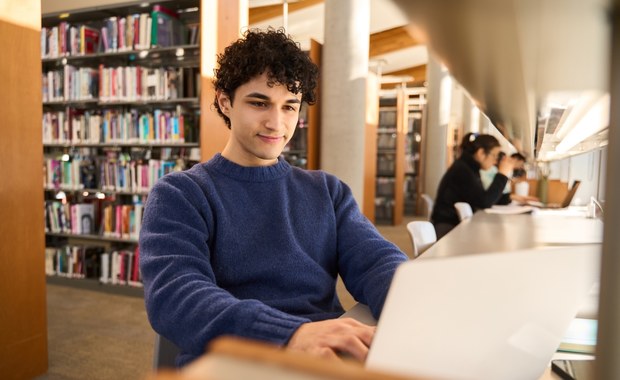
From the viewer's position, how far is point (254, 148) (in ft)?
3.96

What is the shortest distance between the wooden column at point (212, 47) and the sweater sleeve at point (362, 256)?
2.43m

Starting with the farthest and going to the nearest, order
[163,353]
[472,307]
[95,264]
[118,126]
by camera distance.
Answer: [95,264]
[118,126]
[163,353]
[472,307]

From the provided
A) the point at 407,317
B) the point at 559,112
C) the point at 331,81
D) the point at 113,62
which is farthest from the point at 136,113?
the point at 407,317

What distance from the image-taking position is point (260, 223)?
117cm

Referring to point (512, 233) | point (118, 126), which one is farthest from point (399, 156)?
point (512, 233)

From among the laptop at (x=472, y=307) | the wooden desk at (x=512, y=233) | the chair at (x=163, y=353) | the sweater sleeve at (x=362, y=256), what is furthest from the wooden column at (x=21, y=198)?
Answer: the laptop at (x=472, y=307)

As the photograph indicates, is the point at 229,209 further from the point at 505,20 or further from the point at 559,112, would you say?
the point at 505,20

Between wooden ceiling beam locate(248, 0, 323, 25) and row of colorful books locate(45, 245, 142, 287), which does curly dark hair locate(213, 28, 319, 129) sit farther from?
wooden ceiling beam locate(248, 0, 323, 25)

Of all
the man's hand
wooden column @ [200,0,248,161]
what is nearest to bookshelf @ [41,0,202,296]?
wooden column @ [200,0,248,161]

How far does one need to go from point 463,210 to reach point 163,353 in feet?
9.29

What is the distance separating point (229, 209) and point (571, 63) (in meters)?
0.90

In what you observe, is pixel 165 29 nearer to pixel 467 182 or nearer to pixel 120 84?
→ pixel 120 84

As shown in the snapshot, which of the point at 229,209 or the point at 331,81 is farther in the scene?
the point at 331,81

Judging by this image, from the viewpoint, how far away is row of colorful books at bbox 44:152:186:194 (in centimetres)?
395
